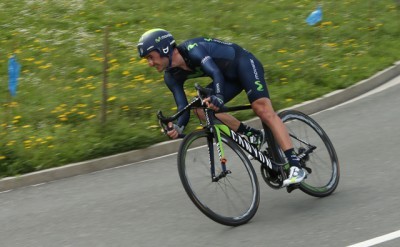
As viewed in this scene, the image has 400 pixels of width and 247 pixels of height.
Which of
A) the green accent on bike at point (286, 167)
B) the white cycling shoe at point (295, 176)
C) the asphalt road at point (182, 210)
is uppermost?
the green accent on bike at point (286, 167)

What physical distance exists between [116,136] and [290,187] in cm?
360

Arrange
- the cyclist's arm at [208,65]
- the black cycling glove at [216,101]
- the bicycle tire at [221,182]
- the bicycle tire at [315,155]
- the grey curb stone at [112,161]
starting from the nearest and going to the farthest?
the black cycling glove at [216,101]
the cyclist's arm at [208,65]
the bicycle tire at [221,182]
the bicycle tire at [315,155]
the grey curb stone at [112,161]

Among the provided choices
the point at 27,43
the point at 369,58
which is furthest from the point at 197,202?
the point at 27,43

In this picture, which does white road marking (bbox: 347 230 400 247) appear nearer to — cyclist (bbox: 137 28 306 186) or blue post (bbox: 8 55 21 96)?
cyclist (bbox: 137 28 306 186)

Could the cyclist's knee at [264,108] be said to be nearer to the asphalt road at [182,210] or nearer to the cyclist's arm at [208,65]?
the cyclist's arm at [208,65]

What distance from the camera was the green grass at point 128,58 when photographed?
10.4 metres

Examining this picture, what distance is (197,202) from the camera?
662 centimetres

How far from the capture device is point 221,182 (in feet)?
23.0

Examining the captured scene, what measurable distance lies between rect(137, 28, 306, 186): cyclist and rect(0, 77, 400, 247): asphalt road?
0.50 meters

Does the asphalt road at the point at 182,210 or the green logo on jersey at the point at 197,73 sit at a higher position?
the green logo on jersey at the point at 197,73

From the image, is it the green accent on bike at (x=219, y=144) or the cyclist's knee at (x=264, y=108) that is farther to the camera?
the cyclist's knee at (x=264, y=108)

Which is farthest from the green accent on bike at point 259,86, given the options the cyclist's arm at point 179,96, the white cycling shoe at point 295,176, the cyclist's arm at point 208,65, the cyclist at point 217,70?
the white cycling shoe at point 295,176

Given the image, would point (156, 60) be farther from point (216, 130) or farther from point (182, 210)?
point (182, 210)

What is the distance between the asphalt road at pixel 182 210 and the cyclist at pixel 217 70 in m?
0.50
